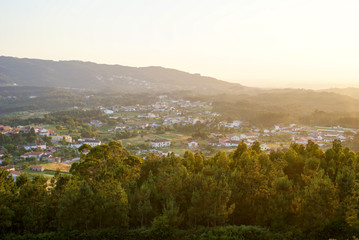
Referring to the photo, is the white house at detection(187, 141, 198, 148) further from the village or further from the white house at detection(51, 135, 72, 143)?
the white house at detection(51, 135, 72, 143)

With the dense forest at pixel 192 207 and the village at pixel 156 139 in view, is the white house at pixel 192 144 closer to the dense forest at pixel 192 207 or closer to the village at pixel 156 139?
the village at pixel 156 139

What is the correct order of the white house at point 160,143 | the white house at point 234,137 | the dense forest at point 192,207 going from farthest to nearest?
the white house at point 234,137 → the white house at point 160,143 → the dense forest at point 192,207

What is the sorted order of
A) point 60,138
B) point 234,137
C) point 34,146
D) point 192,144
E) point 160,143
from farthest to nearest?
point 60,138 < point 234,137 < point 160,143 < point 192,144 < point 34,146

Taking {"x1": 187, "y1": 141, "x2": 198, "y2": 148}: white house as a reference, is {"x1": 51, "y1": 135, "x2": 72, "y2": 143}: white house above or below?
below

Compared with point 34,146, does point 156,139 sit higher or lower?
higher

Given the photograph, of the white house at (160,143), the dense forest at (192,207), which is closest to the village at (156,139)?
the white house at (160,143)

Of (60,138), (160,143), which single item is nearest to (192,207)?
(160,143)

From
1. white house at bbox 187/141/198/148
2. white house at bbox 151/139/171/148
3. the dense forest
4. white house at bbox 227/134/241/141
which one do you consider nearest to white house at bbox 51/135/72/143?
white house at bbox 151/139/171/148

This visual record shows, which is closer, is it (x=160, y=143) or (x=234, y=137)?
(x=160, y=143)

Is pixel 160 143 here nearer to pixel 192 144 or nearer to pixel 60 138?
pixel 192 144
